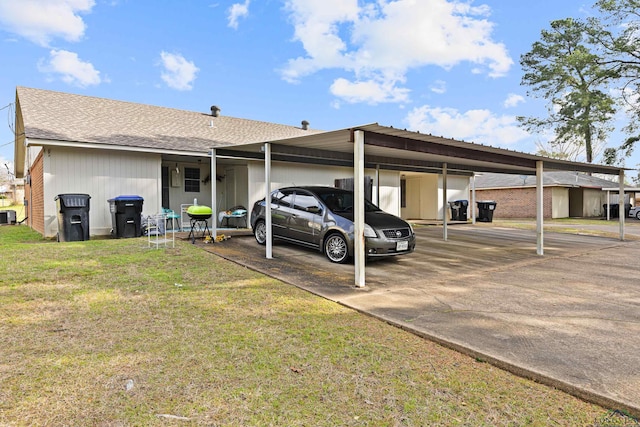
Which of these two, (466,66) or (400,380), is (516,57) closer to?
(466,66)

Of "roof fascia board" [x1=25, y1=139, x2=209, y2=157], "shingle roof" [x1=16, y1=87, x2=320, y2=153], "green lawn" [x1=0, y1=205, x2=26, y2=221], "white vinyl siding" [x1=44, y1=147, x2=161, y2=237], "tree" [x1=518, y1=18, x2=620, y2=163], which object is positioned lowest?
"green lawn" [x1=0, y1=205, x2=26, y2=221]

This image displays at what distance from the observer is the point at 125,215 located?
10391mm

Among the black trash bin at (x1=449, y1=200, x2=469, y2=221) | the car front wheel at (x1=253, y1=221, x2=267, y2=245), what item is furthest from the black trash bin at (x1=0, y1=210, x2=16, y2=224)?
the black trash bin at (x1=449, y1=200, x2=469, y2=221)

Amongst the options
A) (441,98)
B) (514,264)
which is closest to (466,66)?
(441,98)

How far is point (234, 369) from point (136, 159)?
34.5 ft

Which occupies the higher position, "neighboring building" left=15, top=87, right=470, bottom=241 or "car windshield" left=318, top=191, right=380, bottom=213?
"neighboring building" left=15, top=87, right=470, bottom=241

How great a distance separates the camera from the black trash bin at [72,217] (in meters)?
9.41

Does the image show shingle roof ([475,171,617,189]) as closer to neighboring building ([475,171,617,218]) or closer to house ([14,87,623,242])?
neighboring building ([475,171,617,218])

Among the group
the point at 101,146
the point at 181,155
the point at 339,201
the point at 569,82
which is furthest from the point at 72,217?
the point at 569,82

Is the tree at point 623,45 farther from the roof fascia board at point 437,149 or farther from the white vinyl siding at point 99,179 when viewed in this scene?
the white vinyl siding at point 99,179

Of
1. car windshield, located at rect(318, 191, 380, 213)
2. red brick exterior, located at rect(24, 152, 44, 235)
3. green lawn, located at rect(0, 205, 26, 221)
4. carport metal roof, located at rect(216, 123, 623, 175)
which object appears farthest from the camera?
green lawn, located at rect(0, 205, 26, 221)

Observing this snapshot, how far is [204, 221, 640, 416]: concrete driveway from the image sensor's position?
3035 mm

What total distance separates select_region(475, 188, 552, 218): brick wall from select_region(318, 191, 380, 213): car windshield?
21.4 m

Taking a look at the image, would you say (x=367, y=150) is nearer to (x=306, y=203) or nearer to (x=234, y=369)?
(x=306, y=203)
